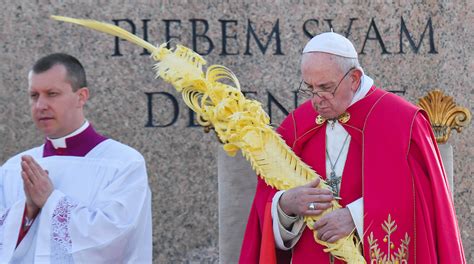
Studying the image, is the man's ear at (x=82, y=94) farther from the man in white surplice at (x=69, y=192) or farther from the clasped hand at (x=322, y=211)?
the clasped hand at (x=322, y=211)

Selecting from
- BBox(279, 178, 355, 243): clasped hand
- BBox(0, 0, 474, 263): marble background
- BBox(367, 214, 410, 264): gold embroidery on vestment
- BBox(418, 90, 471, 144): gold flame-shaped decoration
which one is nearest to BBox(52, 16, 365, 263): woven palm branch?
BBox(279, 178, 355, 243): clasped hand

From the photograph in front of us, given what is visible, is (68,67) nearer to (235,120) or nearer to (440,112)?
(235,120)

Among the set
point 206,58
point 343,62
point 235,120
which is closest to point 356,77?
point 343,62

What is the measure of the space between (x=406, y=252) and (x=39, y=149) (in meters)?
2.00

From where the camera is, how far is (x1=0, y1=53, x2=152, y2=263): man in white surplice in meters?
5.76

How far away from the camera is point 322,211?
5297mm

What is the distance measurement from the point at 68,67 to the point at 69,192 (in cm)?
61

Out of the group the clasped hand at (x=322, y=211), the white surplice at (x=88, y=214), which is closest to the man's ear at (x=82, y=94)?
the white surplice at (x=88, y=214)

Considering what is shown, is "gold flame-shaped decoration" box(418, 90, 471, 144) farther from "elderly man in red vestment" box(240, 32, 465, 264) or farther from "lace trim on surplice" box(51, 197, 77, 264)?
"lace trim on surplice" box(51, 197, 77, 264)

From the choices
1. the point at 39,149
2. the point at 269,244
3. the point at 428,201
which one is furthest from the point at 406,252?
the point at 39,149

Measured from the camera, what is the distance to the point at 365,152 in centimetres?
539

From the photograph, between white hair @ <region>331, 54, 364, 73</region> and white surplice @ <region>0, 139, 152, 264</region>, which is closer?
white hair @ <region>331, 54, 364, 73</region>

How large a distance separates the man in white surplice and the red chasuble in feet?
2.14

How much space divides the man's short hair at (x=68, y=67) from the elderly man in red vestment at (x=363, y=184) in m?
1.14
